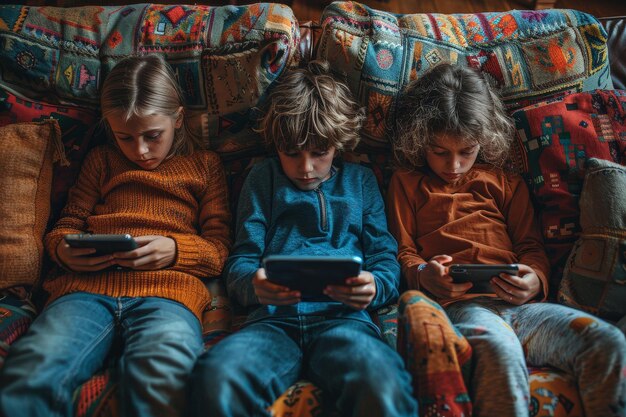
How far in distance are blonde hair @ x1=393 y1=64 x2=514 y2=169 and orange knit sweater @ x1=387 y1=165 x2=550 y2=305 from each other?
73 millimetres

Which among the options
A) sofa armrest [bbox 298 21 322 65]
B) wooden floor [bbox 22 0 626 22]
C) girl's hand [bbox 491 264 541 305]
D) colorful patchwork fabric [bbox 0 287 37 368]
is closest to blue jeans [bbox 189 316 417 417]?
girl's hand [bbox 491 264 541 305]

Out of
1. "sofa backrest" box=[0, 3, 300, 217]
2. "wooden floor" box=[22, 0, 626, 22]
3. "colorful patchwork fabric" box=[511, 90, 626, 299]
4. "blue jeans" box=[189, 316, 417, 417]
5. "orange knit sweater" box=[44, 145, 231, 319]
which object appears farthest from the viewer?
"wooden floor" box=[22, 0, 626, 22]

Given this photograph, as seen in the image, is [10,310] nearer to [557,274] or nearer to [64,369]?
[64,369]

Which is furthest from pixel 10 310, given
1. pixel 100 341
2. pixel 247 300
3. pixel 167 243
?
pixel 247 300

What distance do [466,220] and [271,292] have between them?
0.64m

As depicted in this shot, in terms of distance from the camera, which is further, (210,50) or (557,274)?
(210,50)

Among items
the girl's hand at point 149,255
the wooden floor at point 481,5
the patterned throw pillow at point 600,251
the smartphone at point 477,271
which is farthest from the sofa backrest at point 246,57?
the wooden floor at point 481,5

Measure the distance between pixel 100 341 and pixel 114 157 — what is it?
0.60 metres

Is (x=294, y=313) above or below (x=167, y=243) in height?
below

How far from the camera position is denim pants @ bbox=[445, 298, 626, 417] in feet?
3.97

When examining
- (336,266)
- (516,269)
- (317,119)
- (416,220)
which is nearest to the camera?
A: (336,266)

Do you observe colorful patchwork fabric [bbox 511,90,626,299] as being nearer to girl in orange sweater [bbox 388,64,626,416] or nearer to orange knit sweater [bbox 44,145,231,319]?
girl in orange sweater [bbox 388,64,626,416]

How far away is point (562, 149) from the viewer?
1.69 metres

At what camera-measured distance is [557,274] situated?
5.35 feet
